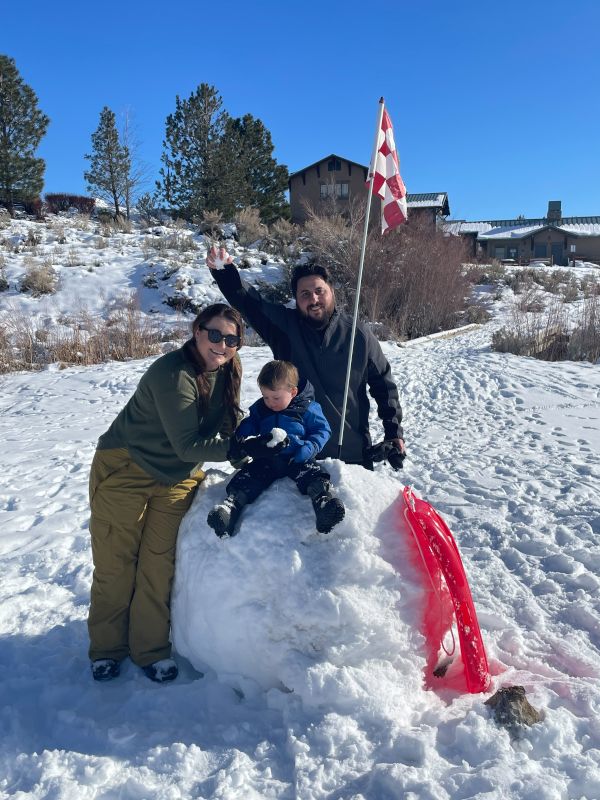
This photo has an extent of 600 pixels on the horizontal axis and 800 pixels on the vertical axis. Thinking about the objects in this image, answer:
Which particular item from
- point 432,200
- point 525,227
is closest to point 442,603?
point 432,200

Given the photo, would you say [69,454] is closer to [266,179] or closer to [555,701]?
[555,701]

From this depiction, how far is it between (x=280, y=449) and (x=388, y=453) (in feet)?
3.43

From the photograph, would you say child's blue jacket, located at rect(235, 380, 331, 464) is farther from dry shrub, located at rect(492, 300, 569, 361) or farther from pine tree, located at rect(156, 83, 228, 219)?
pine tree, located at rect(156, 83, 228, 219)

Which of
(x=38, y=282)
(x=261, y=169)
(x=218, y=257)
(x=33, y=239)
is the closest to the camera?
(x=218, y=257)

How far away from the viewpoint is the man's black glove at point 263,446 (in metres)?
2.38

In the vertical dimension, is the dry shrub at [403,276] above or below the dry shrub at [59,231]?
below

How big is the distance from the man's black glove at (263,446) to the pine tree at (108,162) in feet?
104

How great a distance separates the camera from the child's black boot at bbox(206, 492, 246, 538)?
2.32m

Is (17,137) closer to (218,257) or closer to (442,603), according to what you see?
(218,257)

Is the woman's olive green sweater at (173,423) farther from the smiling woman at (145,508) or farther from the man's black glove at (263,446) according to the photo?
the man's black glove at (263,446)

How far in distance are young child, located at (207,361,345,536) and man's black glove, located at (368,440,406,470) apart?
735mm

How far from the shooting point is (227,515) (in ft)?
7.66

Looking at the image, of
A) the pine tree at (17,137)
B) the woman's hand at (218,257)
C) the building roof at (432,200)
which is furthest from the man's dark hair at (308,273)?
the building roof at (432,200)

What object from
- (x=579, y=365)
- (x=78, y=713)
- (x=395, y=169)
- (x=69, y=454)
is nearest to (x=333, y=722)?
(x=78, y=713)
